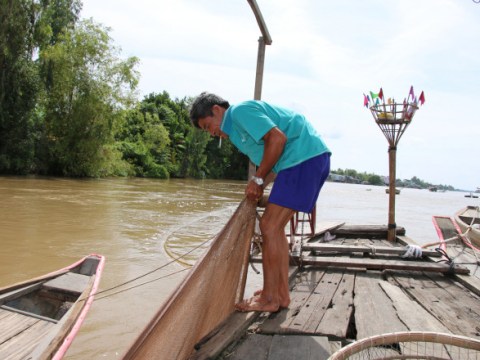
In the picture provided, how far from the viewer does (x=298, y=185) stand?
8.51 ft

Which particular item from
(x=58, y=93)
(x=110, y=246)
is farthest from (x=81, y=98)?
(x=110, y=246)

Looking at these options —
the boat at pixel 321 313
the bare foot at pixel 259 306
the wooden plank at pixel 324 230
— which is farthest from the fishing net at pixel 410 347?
the wooden plank at pixel 324 230

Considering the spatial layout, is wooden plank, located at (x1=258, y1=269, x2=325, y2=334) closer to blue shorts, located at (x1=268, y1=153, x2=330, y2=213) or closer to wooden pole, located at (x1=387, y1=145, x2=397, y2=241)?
blue shorts, located at (x1=268, y1=153, x2=330, y2=213)

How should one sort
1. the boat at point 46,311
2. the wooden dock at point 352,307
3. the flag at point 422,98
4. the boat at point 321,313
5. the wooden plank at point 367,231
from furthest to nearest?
the wooden plank at point 367,231, the flag at point 422,98, the boat at point 46,311, the wooden dock at point 352,307, the boat at point 321,313

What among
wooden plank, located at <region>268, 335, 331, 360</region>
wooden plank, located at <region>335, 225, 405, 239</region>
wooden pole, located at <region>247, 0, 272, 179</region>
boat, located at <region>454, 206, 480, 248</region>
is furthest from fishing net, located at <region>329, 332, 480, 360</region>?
wooden plank, located at <region>335, 225, 405, 239</region>

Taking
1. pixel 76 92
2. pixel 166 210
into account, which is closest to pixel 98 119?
pixel 76 92

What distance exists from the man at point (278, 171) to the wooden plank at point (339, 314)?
357 mm

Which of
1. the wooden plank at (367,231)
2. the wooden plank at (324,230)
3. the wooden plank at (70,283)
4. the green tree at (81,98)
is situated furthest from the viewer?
the green tree at (81,98)

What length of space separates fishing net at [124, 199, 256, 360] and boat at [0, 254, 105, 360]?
109 cm

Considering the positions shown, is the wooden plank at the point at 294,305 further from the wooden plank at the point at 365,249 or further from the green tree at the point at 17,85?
the green tree at the point at 17,85

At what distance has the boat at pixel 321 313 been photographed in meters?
1.79

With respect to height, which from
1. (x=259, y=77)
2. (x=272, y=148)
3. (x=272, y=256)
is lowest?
(x=272, y=256)

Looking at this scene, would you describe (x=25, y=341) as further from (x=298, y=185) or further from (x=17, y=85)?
(x=17, y=85)

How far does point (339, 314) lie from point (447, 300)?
1.05 m
